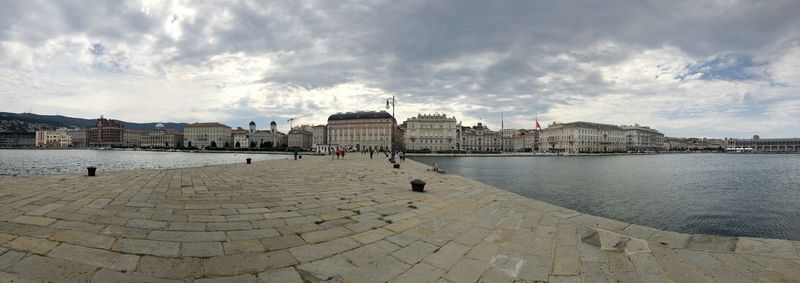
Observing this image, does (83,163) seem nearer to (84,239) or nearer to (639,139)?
(84,239)

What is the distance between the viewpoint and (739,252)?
538 centimetres

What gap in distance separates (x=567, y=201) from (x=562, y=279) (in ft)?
42.4

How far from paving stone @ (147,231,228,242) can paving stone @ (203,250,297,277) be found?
972mm

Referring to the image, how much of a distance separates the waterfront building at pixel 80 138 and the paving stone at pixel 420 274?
259162 mm

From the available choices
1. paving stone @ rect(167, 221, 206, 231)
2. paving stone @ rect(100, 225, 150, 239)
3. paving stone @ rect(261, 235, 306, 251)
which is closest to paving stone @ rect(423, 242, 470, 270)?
paving stone @ rect(261, 235, 306, 251)

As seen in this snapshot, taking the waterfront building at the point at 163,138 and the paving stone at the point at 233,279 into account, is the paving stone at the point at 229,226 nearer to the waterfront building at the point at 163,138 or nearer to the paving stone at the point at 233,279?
the paving stone at the point at 233,279

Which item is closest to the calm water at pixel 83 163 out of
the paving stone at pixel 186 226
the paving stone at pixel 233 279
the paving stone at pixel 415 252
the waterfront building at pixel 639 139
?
the paving stone at pixel 186 226

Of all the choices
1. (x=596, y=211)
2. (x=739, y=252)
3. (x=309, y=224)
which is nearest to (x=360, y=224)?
(x=309, y=224)

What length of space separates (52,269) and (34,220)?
122 inches

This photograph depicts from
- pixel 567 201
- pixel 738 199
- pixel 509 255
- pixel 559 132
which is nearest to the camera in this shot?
pixel 509 255

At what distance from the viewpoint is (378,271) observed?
14.5 ft

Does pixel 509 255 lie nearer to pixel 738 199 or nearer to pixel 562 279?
pixel 562 279

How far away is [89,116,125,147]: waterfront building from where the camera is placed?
183m

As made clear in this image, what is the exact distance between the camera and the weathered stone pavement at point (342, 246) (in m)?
4.25
